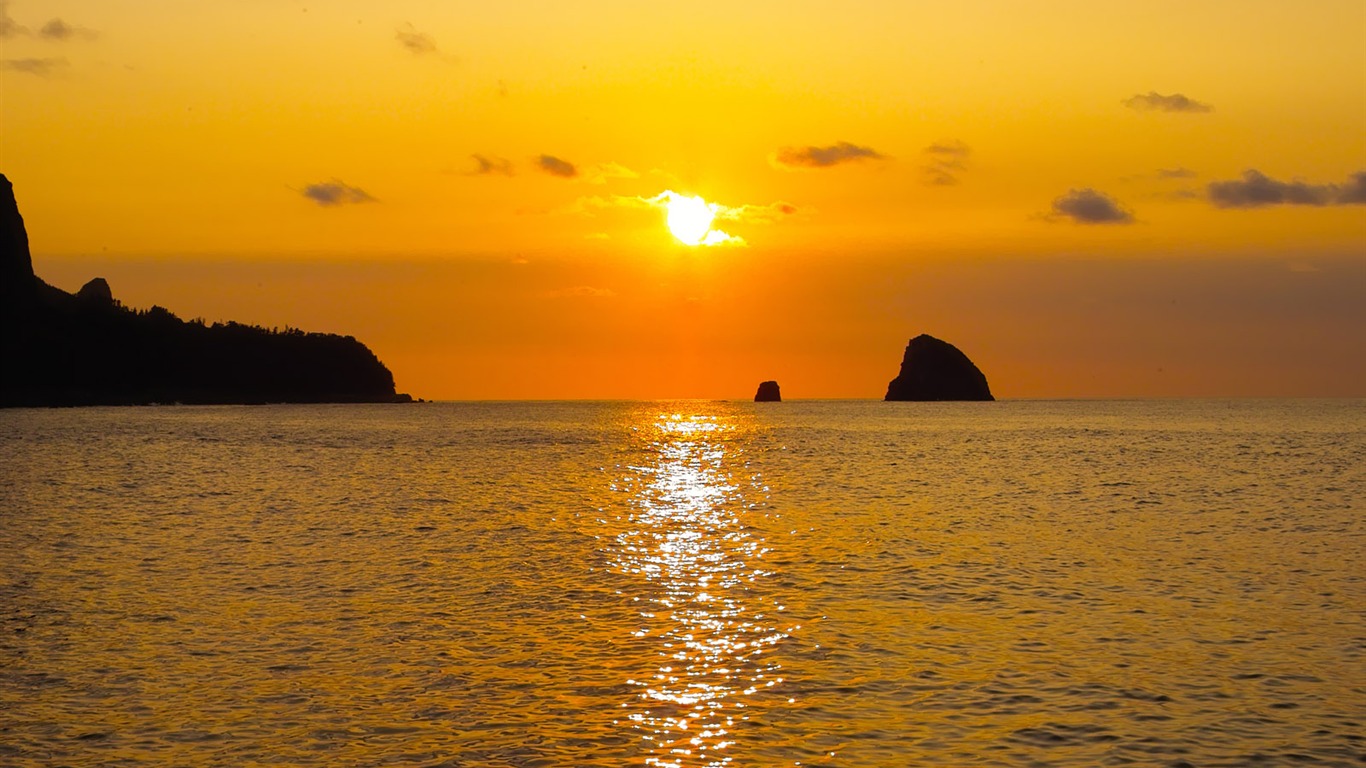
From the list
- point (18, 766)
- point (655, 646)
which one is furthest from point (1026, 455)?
point (18, 766)

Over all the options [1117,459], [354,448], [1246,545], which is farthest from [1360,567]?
[354,448]

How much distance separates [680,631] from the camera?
25469 mm

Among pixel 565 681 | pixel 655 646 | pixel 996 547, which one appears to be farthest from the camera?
pixel 996 547

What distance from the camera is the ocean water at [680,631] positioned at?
57.7 ft

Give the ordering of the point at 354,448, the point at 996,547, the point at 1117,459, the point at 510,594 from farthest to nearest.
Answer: the point at 354,448
the point at 1117,459
the point at 996,547
the point at 510,594

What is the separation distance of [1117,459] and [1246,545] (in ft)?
204

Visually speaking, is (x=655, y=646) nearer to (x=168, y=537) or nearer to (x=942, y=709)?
(x=942, y=709)

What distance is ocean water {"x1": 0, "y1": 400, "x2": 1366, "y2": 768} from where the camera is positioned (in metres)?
17.6

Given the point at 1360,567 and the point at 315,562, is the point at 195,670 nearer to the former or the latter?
the point at 315,562

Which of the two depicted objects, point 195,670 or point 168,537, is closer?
point 195,670

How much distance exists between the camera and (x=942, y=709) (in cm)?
1920

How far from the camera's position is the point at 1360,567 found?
116ft

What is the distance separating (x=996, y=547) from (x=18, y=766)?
3112 centimetres

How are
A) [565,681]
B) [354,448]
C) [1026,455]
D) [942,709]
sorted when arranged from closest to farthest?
[942,709] → [565,681] → [1026,455] → [354,448]
